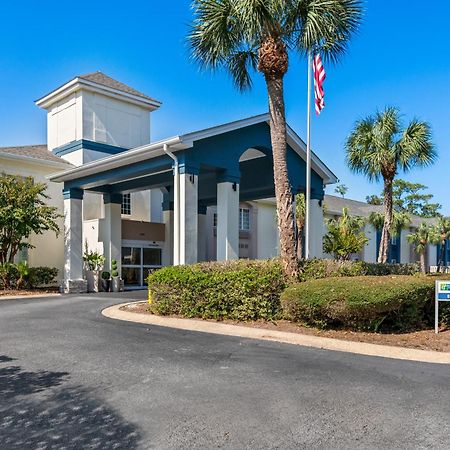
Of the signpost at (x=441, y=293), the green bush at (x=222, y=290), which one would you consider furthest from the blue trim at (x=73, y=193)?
the signpost at (x=441, y=293)

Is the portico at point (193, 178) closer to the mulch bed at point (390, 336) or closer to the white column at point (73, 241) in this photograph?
the white column at point (73, 241)

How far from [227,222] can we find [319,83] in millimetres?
5893

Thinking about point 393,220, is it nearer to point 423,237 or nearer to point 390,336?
point 423,237

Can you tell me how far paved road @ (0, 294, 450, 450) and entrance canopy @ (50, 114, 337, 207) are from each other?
7534 millimetres

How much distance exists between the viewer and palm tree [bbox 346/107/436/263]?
18500mm

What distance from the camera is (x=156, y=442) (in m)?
4.30

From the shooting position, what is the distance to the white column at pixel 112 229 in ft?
75.8

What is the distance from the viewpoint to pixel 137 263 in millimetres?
25031

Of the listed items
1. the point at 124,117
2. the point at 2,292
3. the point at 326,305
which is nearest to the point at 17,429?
the point at 326,305

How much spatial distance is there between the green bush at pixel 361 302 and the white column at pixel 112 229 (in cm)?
1432

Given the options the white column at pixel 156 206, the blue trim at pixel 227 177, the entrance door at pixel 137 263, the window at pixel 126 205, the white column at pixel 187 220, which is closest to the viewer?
the white column at pixel 187 220

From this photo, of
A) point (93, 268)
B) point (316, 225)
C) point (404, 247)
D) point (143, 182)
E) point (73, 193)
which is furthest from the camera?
point (404, 247)

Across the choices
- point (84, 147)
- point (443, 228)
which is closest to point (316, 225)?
point (84, 147)

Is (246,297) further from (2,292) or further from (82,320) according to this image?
(2,292)
